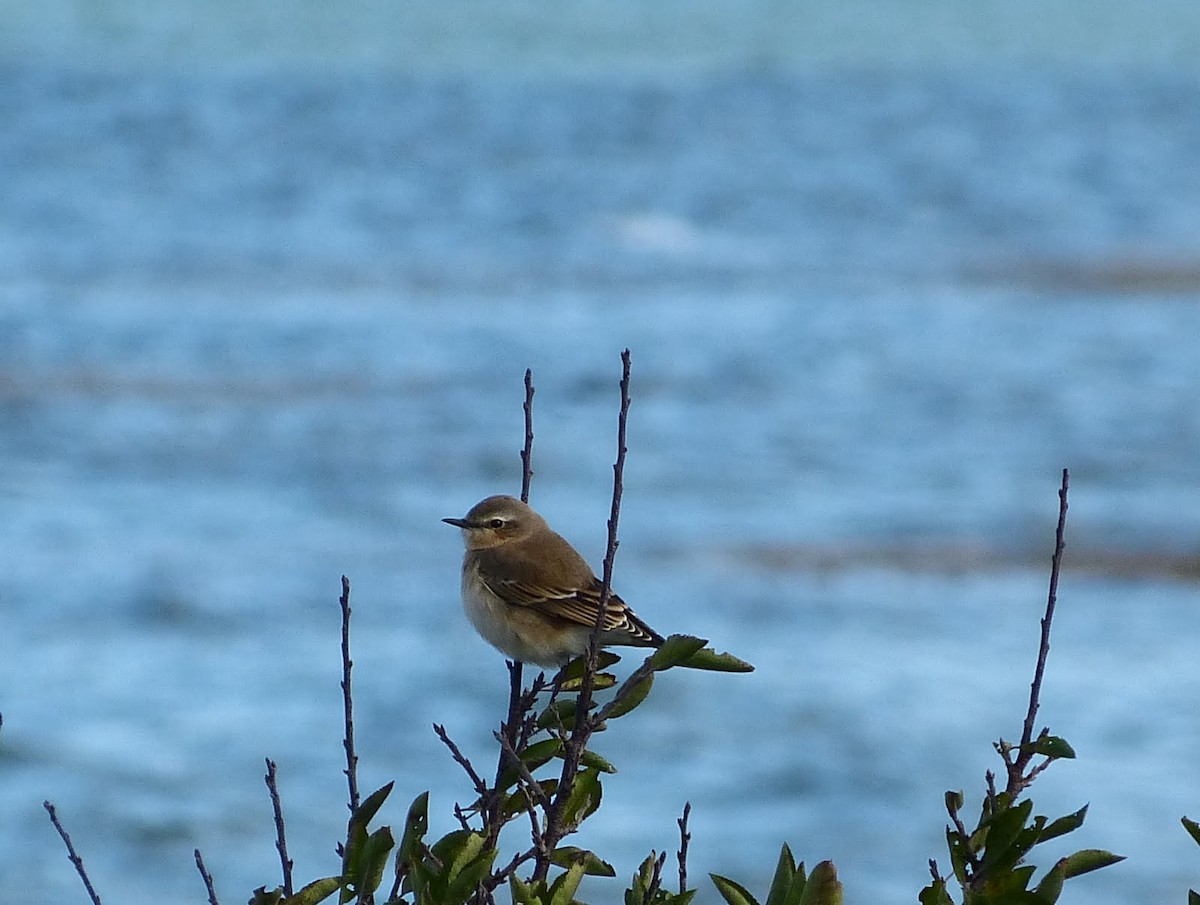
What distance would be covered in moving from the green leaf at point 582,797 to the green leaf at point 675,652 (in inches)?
16.0

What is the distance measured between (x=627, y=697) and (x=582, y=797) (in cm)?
25

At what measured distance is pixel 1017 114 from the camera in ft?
98.4

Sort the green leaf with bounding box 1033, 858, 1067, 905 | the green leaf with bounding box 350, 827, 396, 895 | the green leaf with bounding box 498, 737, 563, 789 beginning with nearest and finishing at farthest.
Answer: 1. the green leaf with bounding box 1033, 858, 1067, 905
2. the green leaf with bounding box 350, 827, 396, 895
3. the green leaf with bounding box 498, 737, 563, 789

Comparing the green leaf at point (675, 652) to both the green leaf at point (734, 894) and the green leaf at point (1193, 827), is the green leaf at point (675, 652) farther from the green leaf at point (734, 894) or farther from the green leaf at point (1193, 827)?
the green leaf at point (1193, 827)

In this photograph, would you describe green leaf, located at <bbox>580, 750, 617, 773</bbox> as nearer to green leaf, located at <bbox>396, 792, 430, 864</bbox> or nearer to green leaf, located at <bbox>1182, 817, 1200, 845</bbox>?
green leaf, located at <bbox>396, 792, 430, 864</bbox>

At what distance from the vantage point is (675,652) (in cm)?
275

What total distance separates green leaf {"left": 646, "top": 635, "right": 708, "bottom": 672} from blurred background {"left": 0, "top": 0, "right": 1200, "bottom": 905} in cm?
503

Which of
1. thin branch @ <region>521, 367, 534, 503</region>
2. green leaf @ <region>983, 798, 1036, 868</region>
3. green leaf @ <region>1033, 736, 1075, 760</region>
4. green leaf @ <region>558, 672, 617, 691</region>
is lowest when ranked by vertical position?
green leaf @ <region>983, 798, 1036, 868</region>

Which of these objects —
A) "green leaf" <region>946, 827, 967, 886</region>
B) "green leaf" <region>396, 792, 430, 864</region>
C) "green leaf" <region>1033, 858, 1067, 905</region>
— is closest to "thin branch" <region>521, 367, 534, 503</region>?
"green leaf" <region>396, 792, 430, 864</region>

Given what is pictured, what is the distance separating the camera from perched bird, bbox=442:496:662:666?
4133 mm

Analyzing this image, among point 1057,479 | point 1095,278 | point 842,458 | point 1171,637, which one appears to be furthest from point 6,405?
point 1095,278

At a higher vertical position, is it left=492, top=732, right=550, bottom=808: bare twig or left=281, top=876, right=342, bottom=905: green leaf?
left=492, top=732, right=550, bottom=808: bare twig

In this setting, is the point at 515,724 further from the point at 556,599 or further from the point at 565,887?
the point at 556,599

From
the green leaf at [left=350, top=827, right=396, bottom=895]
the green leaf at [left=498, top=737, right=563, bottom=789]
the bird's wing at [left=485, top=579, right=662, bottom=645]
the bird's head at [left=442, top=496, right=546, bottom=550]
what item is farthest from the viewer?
the bird's head at [left=442, top=496, right=546, bottom=550]
